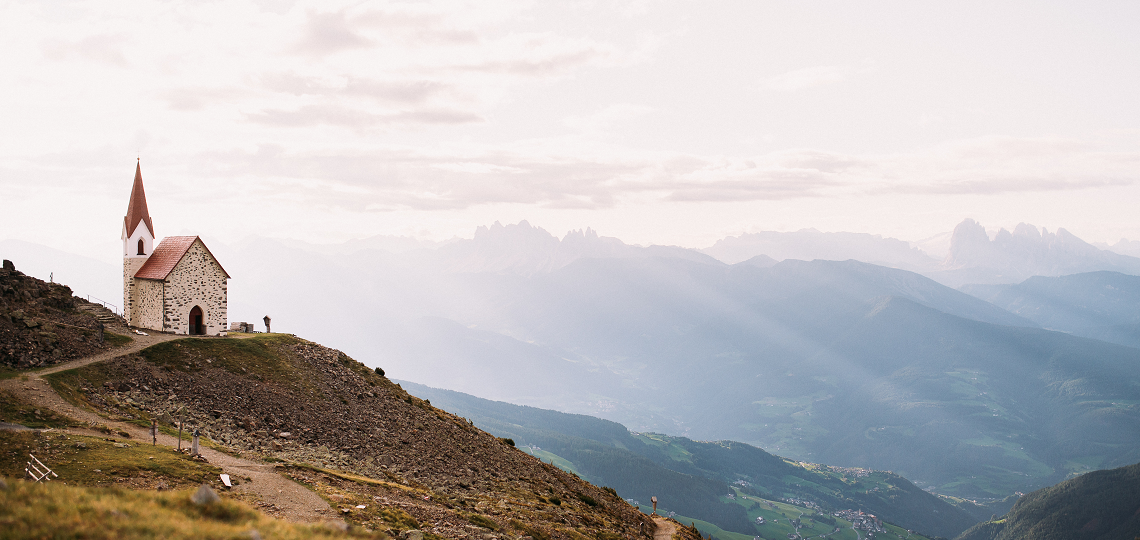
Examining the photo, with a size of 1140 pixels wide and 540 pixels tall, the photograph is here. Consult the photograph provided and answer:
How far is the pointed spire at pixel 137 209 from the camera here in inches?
2400

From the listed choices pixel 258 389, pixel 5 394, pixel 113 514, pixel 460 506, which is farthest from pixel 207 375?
pixel 113 514

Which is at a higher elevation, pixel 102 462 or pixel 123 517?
pixel 123 517

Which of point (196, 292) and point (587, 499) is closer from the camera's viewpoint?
point (587, 499)

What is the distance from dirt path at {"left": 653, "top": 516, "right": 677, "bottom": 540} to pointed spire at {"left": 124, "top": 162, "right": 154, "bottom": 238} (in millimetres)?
57322

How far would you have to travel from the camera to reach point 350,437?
44969 mm

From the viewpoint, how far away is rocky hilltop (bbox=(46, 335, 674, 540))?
34.4 metres

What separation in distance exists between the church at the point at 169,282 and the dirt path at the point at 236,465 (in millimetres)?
12076

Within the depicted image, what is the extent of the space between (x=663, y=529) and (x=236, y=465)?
39535 millimetres

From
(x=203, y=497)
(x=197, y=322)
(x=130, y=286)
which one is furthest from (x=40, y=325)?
(x=203, y=497)

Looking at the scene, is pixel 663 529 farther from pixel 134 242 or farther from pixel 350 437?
pixel 134 242

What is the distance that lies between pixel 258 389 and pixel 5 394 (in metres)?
14.4

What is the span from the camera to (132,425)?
3734 centimetres

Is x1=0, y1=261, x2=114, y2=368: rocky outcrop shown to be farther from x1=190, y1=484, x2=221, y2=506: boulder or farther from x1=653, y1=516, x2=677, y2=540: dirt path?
x1=653, y1=516, x2=677, y2=540: dirt path

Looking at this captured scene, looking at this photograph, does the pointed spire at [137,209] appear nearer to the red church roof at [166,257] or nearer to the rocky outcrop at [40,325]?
the red church roof at [166,257]
